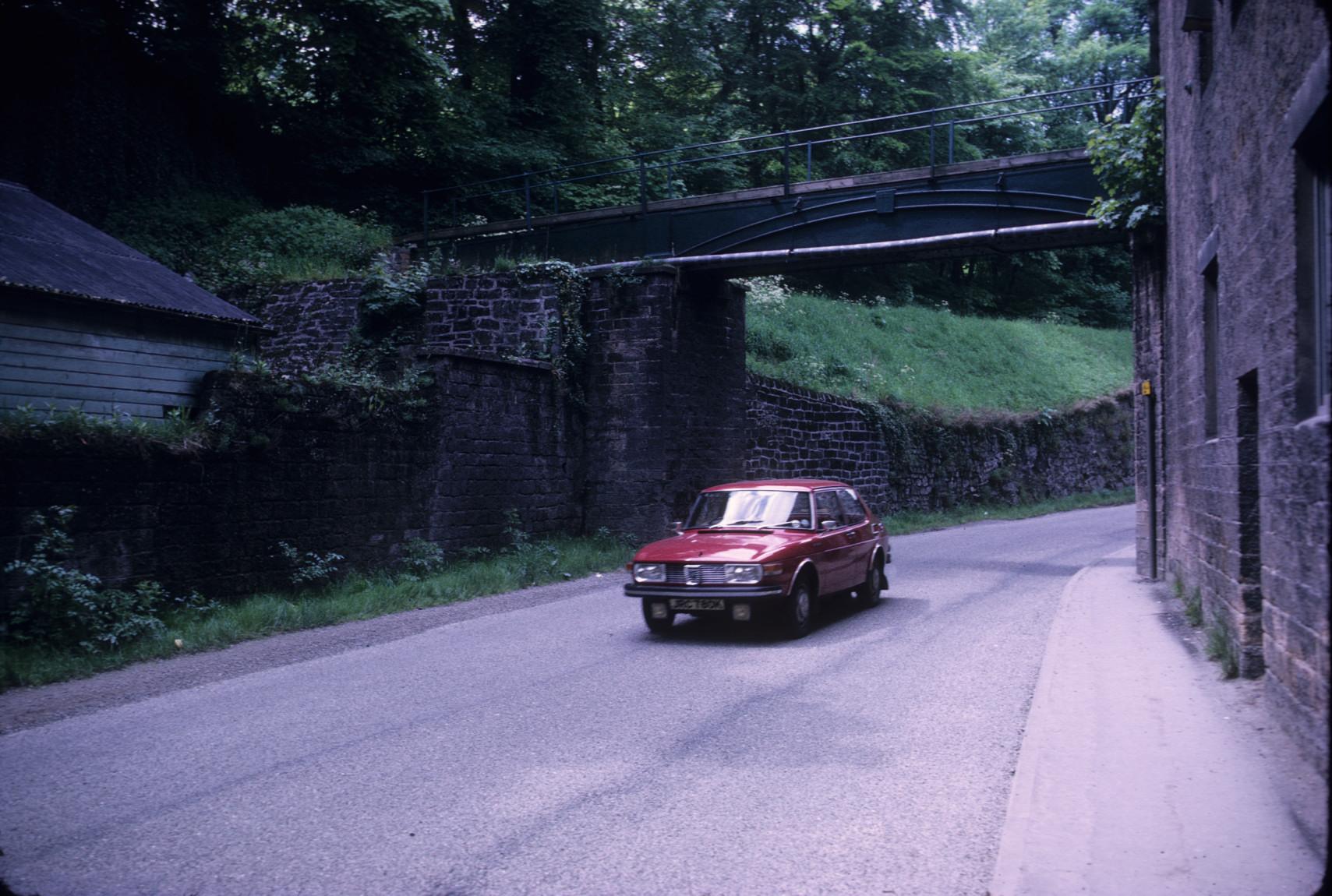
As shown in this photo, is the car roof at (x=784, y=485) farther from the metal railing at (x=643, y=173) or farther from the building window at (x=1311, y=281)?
the metal railing at (x=643, y=173)

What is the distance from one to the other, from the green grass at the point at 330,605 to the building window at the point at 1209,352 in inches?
353

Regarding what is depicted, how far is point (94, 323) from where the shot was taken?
1461cm

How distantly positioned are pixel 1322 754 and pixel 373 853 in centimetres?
443

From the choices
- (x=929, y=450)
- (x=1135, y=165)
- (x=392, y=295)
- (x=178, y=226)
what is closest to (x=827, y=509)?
(x=1135, y=165)

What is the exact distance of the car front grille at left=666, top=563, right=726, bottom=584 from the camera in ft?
32.4

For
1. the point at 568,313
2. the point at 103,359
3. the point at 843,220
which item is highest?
the point at 843,220

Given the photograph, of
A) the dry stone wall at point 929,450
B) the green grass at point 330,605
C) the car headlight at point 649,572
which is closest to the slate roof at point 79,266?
the green grass at point 330,605

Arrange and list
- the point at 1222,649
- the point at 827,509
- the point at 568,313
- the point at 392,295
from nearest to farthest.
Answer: the point at 1222,649 < the point at 827,509 < the point at 568,313 < the point at 392,295

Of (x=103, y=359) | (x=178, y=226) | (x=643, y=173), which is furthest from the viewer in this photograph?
(x=178, y=226)

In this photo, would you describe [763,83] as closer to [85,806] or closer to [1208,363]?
[1208,363]

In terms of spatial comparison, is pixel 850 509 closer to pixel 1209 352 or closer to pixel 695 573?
pixel 695 573

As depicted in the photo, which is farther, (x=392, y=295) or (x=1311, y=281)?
(x=392, y=295)

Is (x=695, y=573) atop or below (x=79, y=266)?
below

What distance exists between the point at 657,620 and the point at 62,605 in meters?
5.66
